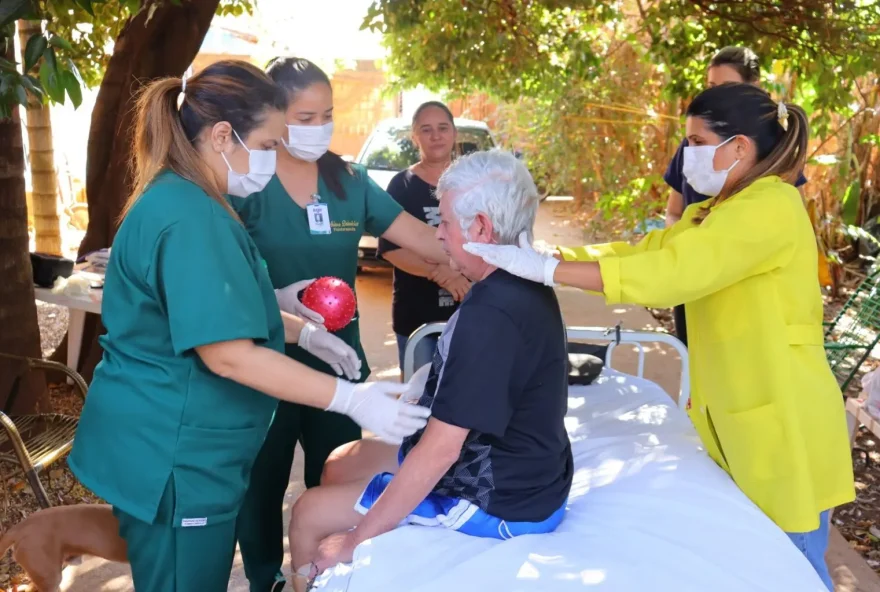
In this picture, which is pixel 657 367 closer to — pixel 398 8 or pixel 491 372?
pixel 398 8

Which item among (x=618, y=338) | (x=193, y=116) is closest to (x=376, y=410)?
(x=193, y=116)

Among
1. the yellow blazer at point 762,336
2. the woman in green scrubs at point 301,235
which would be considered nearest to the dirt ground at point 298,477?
the woman in green scrubs at point 301,235

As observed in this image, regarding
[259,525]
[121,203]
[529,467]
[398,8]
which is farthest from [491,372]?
[398,8]

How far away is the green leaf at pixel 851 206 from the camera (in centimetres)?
852

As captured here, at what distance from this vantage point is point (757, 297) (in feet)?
7.06

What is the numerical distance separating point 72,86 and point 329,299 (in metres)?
0.90

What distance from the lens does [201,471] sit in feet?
6.34

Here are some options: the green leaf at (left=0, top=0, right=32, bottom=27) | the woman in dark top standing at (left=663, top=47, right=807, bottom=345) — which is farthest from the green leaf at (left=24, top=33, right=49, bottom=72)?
the woman in dark top standing at (left=663, top=47, right=807, bottom=345)

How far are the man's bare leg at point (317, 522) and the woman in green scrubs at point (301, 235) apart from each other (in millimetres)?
453

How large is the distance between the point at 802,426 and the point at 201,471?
1.49 metres

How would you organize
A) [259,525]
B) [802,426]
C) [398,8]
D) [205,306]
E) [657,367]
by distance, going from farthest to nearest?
[657,367], [398,8], [259,525], [802,426], [205,306]

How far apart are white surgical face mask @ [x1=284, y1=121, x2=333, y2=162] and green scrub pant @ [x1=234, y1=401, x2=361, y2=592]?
79 centimetres

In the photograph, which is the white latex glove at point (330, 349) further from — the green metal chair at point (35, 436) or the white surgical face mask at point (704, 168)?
the green metal chair at point (35, 436)

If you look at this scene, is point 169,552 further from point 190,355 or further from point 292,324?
point 292,324
